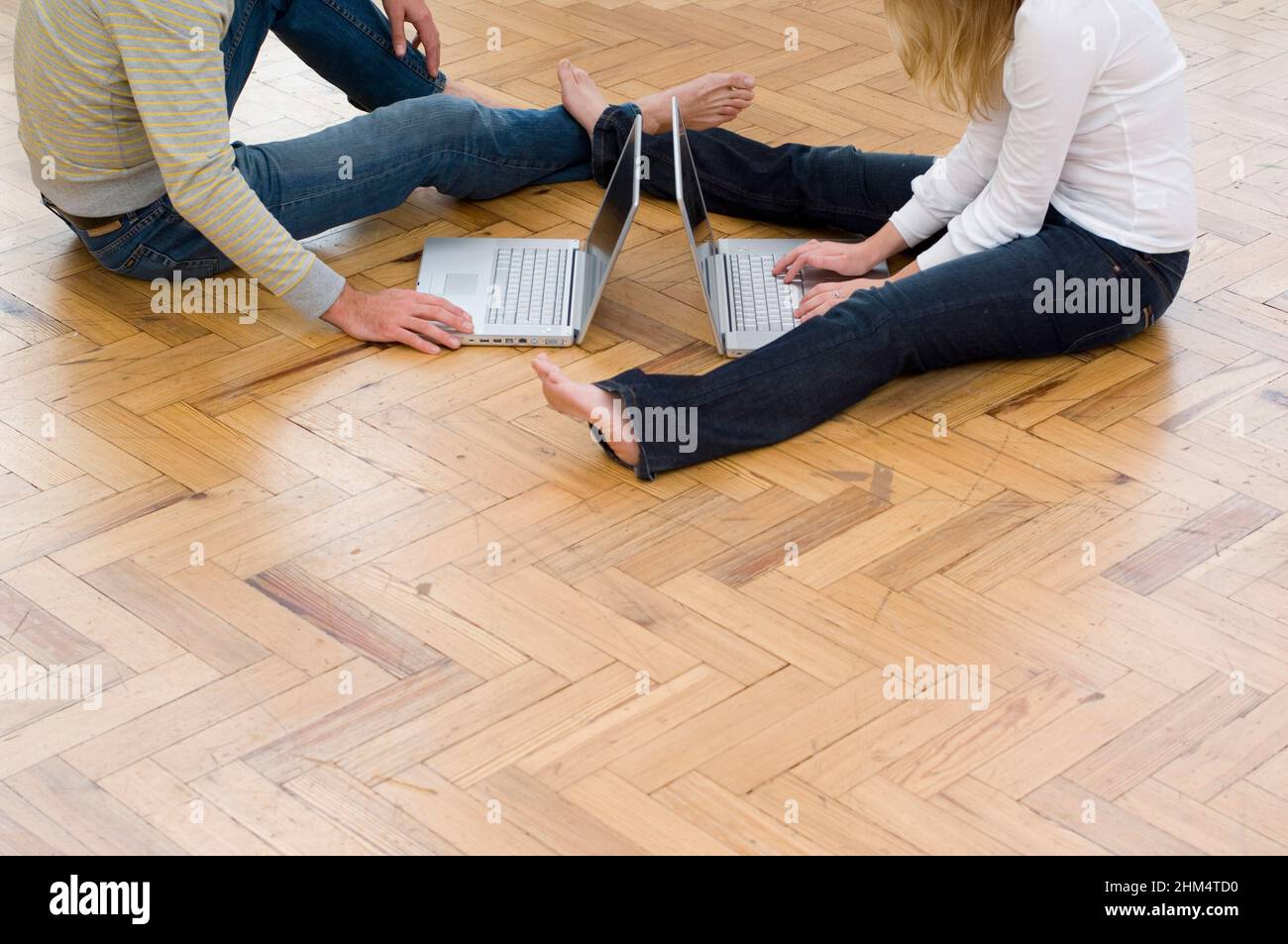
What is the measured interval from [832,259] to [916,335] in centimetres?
29

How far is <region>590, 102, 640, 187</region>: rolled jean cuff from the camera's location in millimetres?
2480

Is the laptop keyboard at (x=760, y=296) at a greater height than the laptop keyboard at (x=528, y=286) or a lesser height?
greater

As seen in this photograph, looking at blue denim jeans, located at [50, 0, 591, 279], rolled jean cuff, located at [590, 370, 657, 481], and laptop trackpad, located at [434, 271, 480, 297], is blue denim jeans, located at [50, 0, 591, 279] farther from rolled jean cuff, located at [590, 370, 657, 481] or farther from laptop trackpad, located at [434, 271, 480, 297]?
rolled jean cuff, located at [590, 370, 657, 481]

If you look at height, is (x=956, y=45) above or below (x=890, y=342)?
above

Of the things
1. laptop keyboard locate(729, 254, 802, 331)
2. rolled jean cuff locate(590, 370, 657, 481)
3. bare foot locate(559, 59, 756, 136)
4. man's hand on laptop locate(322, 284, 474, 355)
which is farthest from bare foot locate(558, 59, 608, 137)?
rolled jean cuff locate(590, 370, 657, 481)

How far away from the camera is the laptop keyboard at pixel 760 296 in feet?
6.98

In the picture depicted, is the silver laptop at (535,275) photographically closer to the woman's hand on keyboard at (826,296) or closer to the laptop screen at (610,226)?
the laptop screen at (610,226)

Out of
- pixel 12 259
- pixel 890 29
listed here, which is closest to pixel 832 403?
pixel 890 29

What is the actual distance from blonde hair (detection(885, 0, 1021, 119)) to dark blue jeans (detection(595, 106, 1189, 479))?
21 cm

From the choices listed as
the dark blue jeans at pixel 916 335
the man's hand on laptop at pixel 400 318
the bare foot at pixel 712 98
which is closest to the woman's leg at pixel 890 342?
the dark blue jeans at pixel 916 335

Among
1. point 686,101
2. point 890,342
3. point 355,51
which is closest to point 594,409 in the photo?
point 890,342

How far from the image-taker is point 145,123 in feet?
6.30

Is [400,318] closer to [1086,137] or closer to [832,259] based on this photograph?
[832,259]
